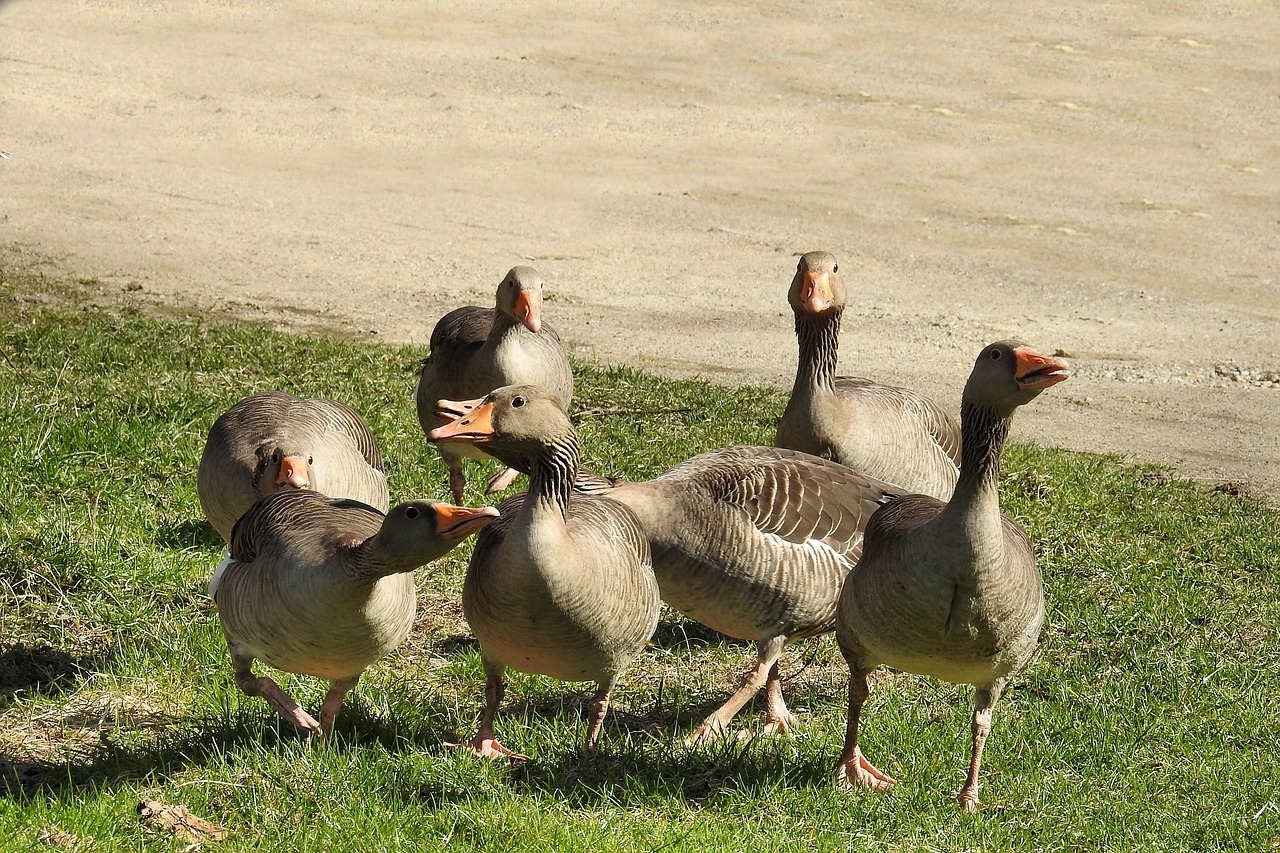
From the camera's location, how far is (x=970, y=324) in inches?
536

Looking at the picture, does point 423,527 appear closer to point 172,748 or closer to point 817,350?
point 172,748

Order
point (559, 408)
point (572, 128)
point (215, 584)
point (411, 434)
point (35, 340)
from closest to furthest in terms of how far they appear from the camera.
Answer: point (559, 408), point (215, 584), point (411, 434), point (35, 340), point (572, 128)

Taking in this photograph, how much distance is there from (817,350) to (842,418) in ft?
1.20

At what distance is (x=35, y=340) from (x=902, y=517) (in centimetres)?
692

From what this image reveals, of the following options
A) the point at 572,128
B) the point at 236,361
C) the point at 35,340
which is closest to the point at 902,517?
the point at 236,361

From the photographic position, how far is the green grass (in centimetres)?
478

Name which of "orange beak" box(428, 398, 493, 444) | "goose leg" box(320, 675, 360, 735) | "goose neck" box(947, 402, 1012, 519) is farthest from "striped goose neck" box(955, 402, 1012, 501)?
"goose leg" box(320, 675, 360, 735)

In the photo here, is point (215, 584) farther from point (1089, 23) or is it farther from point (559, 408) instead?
point (1089, 23)

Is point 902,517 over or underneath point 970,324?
over

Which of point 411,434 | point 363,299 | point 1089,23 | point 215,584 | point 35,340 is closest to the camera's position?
point 215,584

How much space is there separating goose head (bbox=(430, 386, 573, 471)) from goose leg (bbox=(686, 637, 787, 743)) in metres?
1.45

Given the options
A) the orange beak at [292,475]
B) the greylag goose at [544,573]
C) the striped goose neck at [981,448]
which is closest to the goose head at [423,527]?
the greylag goose at [544,573]

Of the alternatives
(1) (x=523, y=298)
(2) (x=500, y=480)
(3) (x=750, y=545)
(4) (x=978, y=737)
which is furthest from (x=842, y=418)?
(2) (x=500, y=480)

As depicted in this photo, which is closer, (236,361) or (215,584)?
(215,584)
